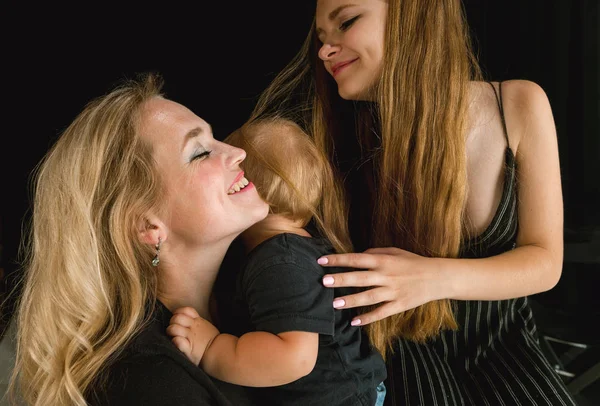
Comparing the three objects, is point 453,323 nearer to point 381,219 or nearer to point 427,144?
point 381,219

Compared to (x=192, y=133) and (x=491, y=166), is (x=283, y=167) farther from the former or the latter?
(x=491, y=166)

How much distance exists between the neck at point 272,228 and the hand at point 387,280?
0.33ft

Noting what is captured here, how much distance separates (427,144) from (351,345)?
45 cm

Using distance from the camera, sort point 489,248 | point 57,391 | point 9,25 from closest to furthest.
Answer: point 57,391
point 9,25
point 489,248

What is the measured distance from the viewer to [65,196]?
104cm

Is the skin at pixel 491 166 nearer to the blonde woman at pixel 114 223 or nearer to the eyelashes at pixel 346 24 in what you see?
the eyelashes at pixel 346 24

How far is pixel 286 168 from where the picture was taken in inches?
44.9

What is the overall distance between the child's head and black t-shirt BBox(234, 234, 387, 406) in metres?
0.08

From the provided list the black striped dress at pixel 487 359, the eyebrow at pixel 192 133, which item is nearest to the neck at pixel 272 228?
the eyebrow at pixel 192 133

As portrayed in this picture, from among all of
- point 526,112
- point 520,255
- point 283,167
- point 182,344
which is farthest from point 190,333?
point 526,112

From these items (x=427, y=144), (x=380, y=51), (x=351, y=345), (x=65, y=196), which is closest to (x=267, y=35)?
(x=380, y=51)

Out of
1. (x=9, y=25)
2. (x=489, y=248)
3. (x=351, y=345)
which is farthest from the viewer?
(x=489, y=248)

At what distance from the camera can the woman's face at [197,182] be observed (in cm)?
103

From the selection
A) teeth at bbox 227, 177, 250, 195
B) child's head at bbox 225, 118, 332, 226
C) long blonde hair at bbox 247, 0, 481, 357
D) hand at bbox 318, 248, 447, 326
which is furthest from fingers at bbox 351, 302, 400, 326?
teeth at bbox 227, 177, 250, 195
